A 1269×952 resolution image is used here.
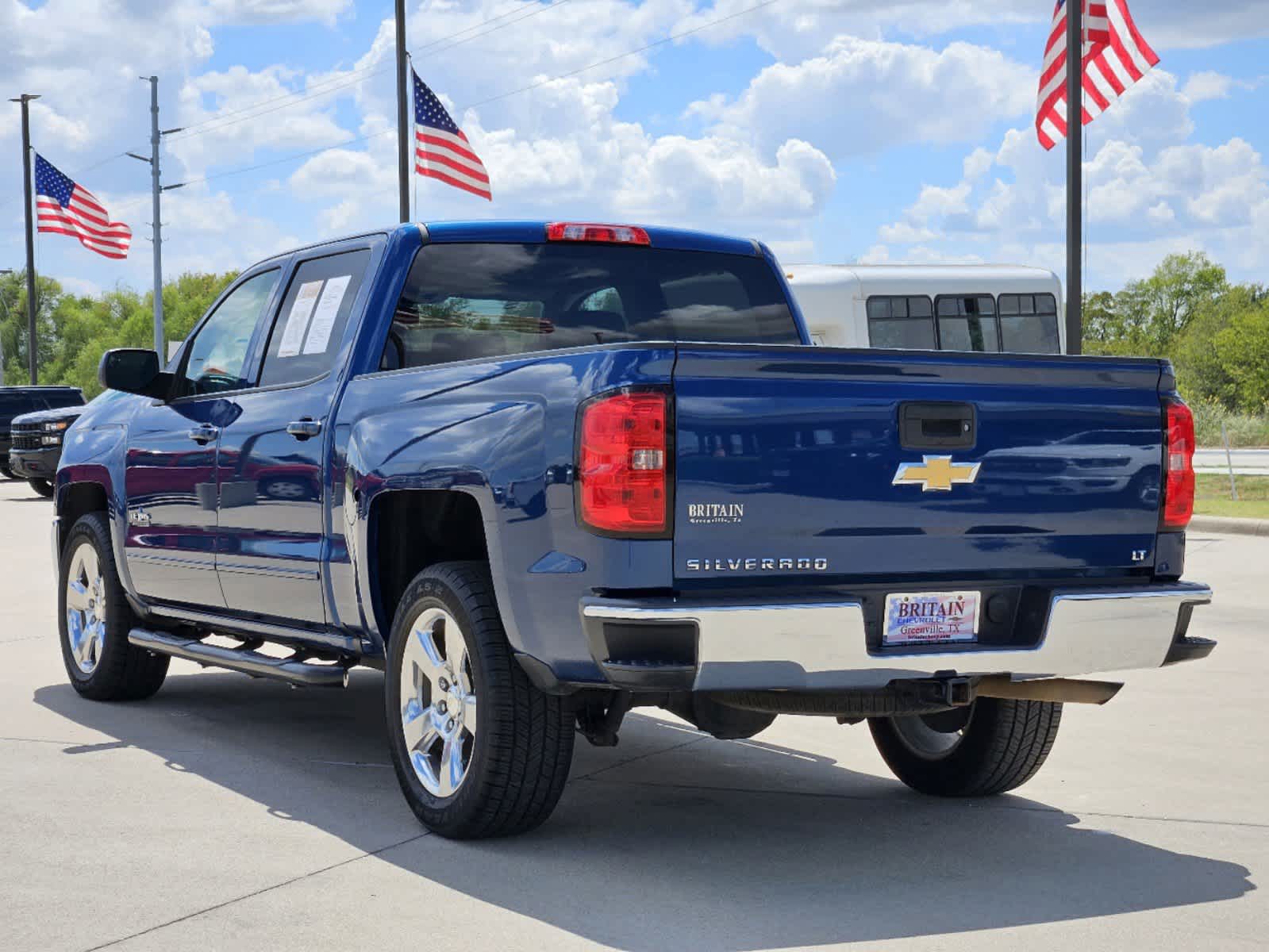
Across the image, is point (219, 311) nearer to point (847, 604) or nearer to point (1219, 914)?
point (847, 604)

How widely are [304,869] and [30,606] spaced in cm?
797

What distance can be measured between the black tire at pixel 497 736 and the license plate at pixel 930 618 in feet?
3.38

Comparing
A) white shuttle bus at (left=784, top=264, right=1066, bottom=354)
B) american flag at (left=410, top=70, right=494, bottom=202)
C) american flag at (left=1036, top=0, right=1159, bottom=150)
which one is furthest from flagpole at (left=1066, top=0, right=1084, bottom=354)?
american flag at (left=410, top=70, right=494, bottom=202)

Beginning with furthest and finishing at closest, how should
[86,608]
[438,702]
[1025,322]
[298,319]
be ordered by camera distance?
[1025,322], [86,608], [298,319], [438,702]

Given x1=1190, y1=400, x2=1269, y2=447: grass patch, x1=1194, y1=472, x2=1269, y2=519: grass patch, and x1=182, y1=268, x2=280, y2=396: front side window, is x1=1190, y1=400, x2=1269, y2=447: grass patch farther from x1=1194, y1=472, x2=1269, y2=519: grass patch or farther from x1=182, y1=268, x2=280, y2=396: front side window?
x1=182, y1=268, x2=280, y2=396: front side window

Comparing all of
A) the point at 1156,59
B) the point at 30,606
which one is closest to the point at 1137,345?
the point at 1156,59

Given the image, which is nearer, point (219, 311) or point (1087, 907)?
point (1087, 907)

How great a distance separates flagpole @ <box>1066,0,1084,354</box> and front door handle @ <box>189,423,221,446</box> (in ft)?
43.5

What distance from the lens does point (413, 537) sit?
6.07 m

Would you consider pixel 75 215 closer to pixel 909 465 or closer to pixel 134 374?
pixel 134 374

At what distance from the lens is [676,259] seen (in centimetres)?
705

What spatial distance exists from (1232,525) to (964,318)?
280 inches

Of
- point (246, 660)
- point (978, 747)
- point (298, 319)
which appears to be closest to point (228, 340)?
point (298, 319)

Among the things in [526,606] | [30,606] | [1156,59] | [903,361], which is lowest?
[30,606]
